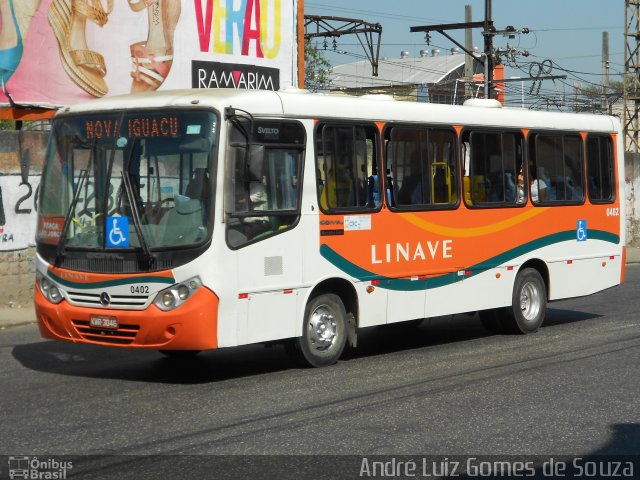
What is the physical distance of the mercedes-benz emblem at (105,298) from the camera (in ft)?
35.2

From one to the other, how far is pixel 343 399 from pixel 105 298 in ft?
8.13

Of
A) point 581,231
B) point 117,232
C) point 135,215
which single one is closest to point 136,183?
point 135,215

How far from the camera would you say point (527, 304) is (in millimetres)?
14828

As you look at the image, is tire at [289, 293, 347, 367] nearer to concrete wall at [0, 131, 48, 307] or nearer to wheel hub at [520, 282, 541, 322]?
wheel hub at [520, 282, 541, 322]

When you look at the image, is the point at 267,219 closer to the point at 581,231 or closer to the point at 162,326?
the point at 162,326

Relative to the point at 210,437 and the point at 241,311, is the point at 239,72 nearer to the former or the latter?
the point at 241,311

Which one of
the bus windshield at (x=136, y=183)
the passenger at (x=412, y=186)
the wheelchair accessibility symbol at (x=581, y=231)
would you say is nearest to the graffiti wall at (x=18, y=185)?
the bus windshield at (x=136, y=183)

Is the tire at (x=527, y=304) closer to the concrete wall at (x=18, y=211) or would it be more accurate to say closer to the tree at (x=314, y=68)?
the concrete wall at (x=18, y=211)

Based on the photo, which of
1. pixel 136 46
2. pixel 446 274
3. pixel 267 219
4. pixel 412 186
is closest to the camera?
pixel 267 219

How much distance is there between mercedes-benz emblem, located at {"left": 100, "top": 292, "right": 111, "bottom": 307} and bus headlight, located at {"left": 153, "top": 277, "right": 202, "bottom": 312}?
50 cm

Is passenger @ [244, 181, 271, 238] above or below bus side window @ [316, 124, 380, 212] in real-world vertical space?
below

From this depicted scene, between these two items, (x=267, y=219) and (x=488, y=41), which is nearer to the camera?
(x=267, y=219)

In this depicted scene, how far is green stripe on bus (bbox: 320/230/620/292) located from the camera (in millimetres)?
11984

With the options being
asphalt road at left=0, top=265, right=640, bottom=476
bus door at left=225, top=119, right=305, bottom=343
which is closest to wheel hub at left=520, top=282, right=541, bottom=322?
asphalt road at left=0, top=265, right=640, bottom=476
